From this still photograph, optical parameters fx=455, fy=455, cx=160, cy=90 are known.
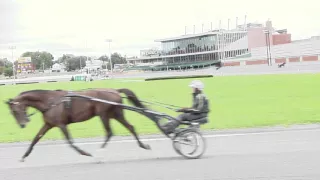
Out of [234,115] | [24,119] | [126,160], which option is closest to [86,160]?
[126,160]

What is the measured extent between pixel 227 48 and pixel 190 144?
411 ft

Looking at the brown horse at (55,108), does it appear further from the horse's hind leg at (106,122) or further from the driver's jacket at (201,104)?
the driver's jacket at (201,104)

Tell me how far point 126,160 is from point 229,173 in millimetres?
2439

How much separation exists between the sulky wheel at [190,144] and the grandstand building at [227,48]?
293ft

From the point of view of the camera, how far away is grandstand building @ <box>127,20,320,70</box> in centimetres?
10469

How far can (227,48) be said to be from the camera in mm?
132125

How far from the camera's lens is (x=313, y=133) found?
1195 centimetres

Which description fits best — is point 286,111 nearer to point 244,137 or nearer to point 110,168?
point 244,137

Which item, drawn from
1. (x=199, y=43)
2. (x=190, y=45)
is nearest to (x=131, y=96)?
(x=199, y=43)

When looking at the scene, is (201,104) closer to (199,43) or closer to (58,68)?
(199,43)

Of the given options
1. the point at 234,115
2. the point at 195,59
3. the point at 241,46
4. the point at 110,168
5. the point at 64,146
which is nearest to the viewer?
the point at 110,168

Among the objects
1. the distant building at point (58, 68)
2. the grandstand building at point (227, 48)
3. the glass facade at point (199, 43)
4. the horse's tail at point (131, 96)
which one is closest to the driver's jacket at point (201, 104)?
the horse's tail at point (131, 96)

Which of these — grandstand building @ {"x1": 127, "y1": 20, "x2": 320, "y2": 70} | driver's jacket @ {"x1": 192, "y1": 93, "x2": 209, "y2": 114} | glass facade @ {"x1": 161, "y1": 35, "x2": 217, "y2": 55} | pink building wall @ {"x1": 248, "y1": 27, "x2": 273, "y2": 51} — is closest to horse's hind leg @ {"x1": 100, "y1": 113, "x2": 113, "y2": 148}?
driver's jacket @ {"x1": 192, "y1": 93, "x2": 209, "y2": 114}

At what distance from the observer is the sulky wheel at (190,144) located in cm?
895
